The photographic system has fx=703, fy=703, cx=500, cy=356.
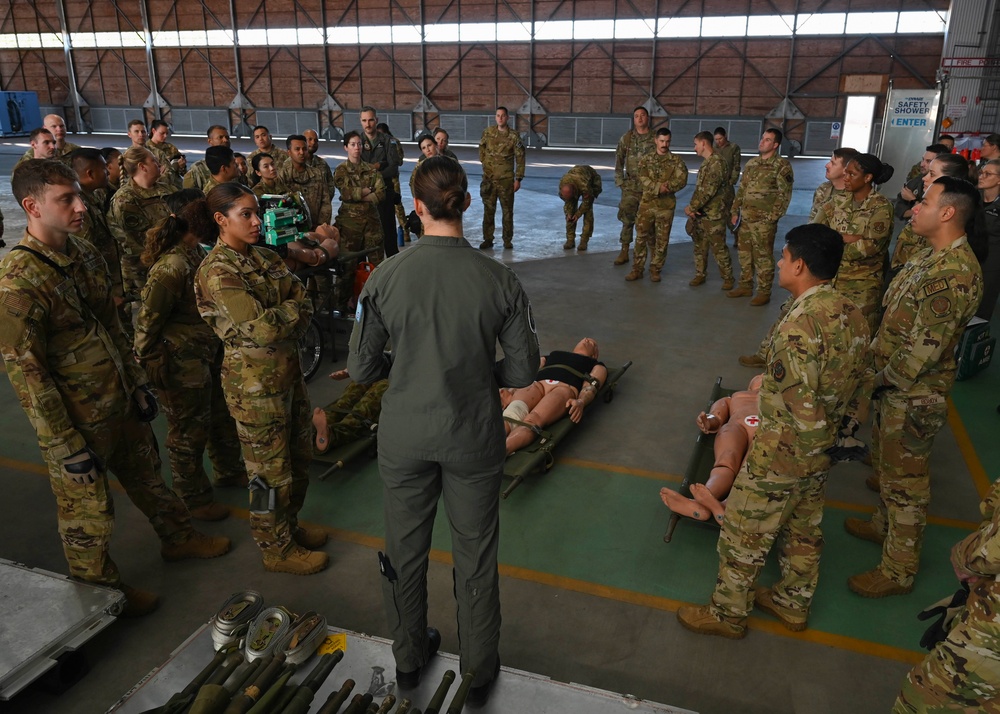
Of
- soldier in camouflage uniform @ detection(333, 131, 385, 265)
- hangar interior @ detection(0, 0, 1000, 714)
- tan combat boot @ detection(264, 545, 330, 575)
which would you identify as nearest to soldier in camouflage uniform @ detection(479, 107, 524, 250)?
hangar interior @ detection(0, 0, 1000, 714)

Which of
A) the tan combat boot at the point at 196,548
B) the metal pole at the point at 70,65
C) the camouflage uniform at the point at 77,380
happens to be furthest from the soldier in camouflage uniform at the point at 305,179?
the metal pole at the point at 70,65

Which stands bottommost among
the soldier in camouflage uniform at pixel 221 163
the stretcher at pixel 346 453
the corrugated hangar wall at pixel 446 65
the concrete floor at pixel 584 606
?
the concrete floor at pixel 584 606

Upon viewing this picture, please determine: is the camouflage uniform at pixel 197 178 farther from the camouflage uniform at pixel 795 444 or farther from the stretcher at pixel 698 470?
the camouflage uniform at pixel 795 444

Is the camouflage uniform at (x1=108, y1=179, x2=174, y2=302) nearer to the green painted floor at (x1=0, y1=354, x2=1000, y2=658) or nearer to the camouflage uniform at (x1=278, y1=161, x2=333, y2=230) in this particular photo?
the camouflage uniform at (x1=278, y1=161, x2=333, y2=230)

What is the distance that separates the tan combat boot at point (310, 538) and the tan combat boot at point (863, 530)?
328 cm

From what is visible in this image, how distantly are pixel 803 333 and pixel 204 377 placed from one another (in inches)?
134

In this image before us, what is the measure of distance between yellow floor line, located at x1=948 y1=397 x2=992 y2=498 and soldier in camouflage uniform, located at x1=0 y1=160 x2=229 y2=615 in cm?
541

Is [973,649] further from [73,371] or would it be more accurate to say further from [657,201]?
[657,201]

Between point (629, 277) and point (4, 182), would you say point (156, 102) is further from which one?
point (629, 277)

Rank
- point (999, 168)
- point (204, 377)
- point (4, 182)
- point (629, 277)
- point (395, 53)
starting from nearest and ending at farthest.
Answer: point (204, 377)
point (999, 168)
point (629, 277)
point (4, 182)
point (395, 53)

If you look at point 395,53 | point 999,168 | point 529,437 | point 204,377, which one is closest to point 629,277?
point 999,168

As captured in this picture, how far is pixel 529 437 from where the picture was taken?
5070mm

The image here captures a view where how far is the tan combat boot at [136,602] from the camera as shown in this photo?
369 centimetres

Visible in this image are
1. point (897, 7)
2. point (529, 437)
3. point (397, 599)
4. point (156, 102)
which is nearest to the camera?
point (397, 599)
